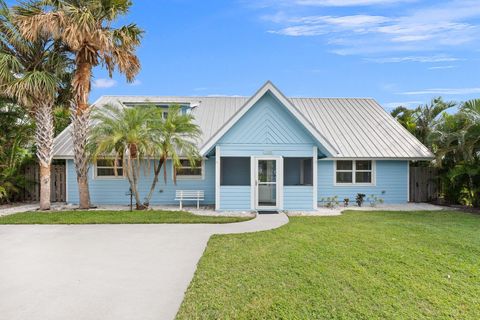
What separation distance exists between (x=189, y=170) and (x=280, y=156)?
481 cm

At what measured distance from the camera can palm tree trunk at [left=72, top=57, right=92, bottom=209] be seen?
12.0 metres

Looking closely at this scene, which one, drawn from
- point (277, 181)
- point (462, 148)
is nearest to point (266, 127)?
point (277, 181)

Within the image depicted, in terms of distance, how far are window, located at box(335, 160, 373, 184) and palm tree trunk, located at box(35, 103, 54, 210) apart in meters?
13.3

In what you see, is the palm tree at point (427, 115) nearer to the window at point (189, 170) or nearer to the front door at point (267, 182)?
the front door at point (267, 182)

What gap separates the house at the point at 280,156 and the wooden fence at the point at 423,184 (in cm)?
93

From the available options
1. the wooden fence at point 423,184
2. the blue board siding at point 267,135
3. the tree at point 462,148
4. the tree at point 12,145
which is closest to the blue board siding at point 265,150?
the blue board siding at point 267,135

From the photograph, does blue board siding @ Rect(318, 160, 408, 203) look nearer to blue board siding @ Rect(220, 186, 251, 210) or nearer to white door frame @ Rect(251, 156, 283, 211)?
white door frame @ Rect(251, 156, 283, 211)

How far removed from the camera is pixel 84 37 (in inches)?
435

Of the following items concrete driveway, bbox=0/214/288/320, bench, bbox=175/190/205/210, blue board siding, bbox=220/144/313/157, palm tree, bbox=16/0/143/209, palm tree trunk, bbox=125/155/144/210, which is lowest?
concrete driveway, bbox=0/214/288/320

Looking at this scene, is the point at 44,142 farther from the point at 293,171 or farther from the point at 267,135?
the point at 293,171

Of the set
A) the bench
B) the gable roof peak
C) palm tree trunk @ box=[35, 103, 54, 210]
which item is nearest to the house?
the gable roof peak

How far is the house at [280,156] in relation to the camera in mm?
11789

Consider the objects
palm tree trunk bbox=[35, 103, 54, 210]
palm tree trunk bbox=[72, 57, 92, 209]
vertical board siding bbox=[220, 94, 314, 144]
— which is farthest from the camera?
palm tree trunk bbox=[35, 103, 54, 210]

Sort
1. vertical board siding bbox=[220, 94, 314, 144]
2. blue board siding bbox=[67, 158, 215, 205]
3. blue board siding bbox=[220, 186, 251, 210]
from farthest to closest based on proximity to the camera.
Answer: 1. blue board siding bbox=[67, 158, 215, 205]
2. blue board siding bbox=[220, 186, 251, 210]
3. vertical board siding bbox=[220, 94, 314, 144]
